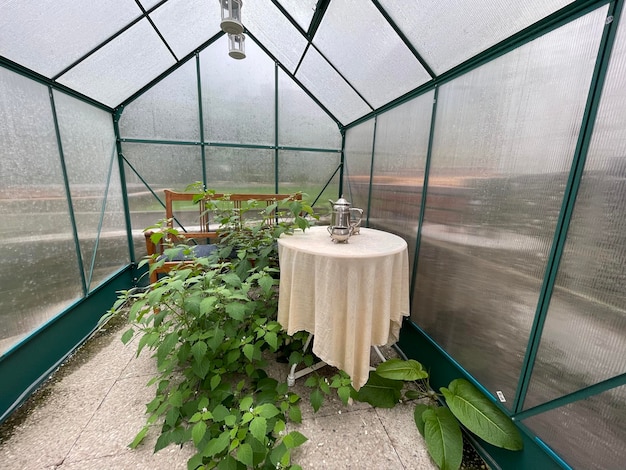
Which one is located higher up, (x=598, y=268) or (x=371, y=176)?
(x=371, y=176)

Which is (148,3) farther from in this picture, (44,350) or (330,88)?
(44,350)

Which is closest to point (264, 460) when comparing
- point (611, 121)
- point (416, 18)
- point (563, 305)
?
point (563, 305)

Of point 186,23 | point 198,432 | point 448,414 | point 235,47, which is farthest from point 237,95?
point 448,414

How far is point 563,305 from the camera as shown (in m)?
0.89

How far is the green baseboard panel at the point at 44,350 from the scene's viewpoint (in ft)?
4.30

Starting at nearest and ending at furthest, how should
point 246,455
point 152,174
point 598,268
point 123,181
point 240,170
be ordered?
point 598,268
point 246,455
point 123,181
point 152,174
point 240,170

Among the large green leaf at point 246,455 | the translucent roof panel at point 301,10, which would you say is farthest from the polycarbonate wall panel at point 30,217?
the translucent roof panel at point 301,10

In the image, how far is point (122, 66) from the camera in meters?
2.20

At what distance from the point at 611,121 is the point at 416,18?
1.12 m

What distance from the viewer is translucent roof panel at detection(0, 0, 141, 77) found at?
4.24ft

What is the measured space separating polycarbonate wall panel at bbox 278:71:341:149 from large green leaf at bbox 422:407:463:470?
3.16 meters

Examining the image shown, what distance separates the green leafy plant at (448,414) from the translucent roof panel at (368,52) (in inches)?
77.6

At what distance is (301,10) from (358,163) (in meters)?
1.55

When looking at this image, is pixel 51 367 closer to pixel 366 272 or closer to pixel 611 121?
pixel 366 272
